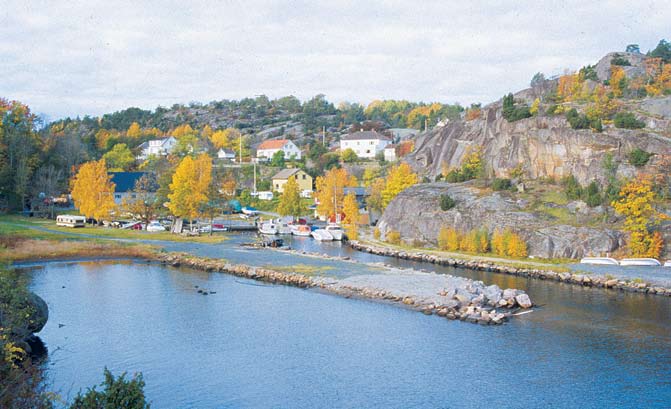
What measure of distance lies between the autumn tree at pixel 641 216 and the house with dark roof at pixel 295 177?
166ft

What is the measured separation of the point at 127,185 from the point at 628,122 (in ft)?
181

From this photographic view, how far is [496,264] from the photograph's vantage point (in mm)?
39594

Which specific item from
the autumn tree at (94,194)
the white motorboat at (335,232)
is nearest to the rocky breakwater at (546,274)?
the white motorboat at (335,232)

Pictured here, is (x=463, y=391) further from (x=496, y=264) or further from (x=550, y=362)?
(x=496, y=264)

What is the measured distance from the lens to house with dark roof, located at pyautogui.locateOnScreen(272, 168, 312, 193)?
278 ft

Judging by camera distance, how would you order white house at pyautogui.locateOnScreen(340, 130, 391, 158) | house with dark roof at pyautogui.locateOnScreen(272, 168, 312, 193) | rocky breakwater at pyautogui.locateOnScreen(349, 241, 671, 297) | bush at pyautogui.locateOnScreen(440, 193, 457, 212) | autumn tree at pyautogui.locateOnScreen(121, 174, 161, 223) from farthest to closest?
1. white house at pyautogui.locateOnScreen(340, 130, 391, 158)
2. house with dark roof at pyautogui.locateOnScreen(272, 168, 312, 193)
3. autumn tree at pyautogui.locateOnScreen(121, 174, 161, 223)
4. bush at pyautogui.locateOnScreen(440, 193, 457, 212)
5. rocky breakwater at pyautogui.locateOnScreen(349, 241, 671, 297)

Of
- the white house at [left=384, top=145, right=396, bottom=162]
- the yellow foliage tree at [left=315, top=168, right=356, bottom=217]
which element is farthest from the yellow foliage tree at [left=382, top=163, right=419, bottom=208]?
the white house at [left=384, top=145, right=396, bottom=162]

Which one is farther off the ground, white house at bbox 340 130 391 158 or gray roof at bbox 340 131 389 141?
gray roof at bbox 340 131 389 141

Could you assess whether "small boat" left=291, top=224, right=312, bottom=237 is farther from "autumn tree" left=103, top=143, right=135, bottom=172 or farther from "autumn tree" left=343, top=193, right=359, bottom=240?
"autumn tree" left=103, top=143, right=135, bottom=172

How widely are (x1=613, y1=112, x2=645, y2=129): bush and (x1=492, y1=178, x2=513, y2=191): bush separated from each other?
9083 mm

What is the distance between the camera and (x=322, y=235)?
55781mm

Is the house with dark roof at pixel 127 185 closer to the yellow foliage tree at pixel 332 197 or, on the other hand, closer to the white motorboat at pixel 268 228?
the white motorboat at pixel 268 228

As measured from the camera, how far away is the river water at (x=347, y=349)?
19469 mm

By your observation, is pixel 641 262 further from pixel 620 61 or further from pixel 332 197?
pixel 332 197
